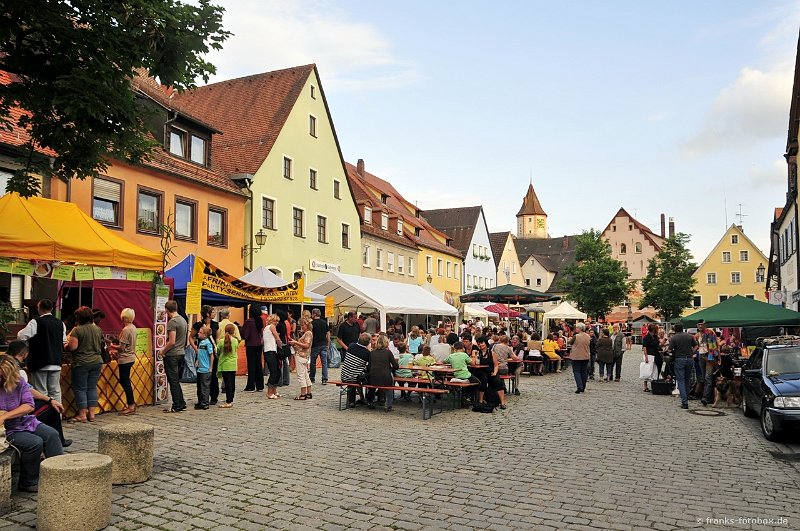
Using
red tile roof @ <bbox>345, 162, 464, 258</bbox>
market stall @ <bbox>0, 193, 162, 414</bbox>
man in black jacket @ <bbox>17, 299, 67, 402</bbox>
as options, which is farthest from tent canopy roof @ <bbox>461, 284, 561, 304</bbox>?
red tile roof @ <bbox>345, 162, 464, 258</bbox>

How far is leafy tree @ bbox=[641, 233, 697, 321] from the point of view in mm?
56719

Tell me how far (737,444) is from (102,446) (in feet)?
28.3

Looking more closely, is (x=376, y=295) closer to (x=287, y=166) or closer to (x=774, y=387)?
(x=287, y=166)

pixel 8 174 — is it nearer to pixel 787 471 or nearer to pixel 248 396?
pixel 248 396

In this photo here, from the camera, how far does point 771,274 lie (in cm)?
4822

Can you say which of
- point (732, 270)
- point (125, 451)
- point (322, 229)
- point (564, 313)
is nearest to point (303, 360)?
point (125, 451)

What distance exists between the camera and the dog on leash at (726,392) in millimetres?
14234

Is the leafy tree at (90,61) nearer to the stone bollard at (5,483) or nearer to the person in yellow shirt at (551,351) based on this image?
the stone bollard at (5,483)

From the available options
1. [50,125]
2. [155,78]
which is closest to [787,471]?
[155,78]

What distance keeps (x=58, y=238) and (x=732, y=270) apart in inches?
2747

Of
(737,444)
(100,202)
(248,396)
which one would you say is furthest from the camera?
(100,202)

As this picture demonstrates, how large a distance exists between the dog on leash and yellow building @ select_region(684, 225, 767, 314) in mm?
56927

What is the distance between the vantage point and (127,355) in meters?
11.2

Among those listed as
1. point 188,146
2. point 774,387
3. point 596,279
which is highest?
point 188,146
